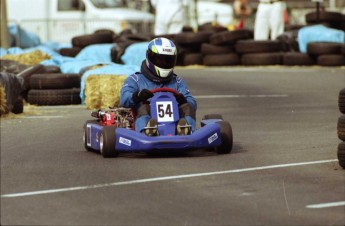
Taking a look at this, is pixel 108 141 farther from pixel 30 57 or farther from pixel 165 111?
pixel 30 57

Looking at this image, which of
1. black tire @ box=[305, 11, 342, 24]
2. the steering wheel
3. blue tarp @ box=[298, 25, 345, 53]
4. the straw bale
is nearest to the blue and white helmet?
the steering wheel

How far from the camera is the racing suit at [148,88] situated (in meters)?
10.8

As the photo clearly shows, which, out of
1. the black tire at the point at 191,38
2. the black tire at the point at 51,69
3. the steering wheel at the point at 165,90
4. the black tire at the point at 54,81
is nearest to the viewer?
the steering wheel at the point at 165,90

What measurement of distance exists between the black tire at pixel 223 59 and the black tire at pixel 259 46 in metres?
0.31

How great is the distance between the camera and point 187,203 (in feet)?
25.7

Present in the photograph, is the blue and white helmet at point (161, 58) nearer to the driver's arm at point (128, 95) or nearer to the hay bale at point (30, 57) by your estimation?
the driver's arm at point (128, 95)

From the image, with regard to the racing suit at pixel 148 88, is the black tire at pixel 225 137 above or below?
below

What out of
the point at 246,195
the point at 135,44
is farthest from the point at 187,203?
the point at 135,44

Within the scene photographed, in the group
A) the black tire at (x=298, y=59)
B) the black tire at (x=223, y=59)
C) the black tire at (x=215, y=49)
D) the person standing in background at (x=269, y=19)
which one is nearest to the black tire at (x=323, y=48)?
the black tire at (x=298, y=59)

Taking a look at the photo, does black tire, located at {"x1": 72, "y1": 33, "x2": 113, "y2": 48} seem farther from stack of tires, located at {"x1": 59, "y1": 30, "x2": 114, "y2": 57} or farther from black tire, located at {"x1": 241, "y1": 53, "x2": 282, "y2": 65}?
black tire, located at {"x1": 241, "y1": 53, "x2": 282, "y2": 65}

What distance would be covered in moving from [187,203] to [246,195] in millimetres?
562

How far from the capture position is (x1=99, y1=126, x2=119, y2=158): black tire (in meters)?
10.5

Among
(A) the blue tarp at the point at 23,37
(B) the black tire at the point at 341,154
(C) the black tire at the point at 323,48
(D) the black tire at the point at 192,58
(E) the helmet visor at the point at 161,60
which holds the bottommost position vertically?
(A) the blue tarp at the point at 23,37

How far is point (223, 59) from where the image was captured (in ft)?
84.1
